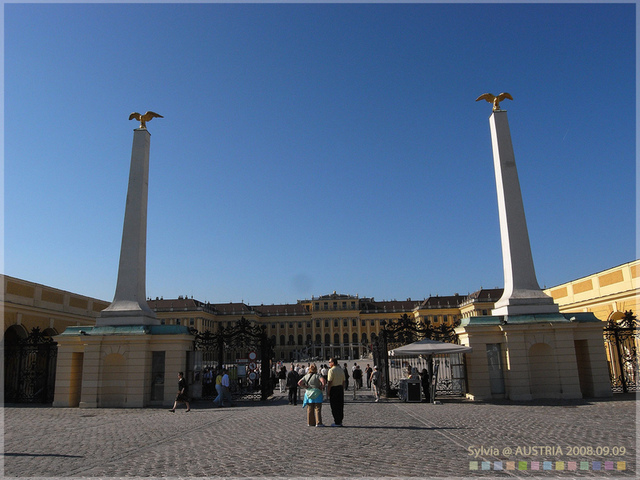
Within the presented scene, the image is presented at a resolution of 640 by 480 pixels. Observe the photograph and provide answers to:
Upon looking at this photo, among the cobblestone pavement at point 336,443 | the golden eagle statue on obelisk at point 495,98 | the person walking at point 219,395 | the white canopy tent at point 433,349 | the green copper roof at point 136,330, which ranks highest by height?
the golden eagle statue on obelisk at point 495,98

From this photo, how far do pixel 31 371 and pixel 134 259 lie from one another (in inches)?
313

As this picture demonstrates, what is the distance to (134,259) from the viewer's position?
65.7 ft

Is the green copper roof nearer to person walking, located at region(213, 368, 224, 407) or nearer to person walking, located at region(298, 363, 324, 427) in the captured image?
person walking, located at region(213, 368, 224, 407)

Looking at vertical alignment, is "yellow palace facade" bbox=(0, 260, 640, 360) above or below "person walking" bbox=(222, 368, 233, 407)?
above

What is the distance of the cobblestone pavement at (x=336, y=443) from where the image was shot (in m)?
7.50

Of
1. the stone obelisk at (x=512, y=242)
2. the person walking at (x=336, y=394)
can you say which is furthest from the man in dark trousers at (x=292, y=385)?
the stone obelisk at (x=512, y=242)

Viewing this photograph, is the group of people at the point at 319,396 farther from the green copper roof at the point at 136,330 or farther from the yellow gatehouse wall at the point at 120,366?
the green copper roof at the point at 136,330

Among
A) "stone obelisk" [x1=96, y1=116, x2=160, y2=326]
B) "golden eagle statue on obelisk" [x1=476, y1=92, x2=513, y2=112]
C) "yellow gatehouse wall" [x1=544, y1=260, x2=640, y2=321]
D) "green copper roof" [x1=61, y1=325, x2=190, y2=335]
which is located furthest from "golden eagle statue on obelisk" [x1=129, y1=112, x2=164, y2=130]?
"yellow gatehouse wall" [x1=544, y1=260, x2=640, y2=321]

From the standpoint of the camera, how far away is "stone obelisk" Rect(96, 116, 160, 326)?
19.4 meters

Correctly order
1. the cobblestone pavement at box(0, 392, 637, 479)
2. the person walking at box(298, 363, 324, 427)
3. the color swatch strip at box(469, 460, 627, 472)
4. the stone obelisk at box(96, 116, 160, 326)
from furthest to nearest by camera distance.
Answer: the stone obelisk at box(96, 116, 160, 326) → the person walking at box(298, 363, 324, 427) → the cobblestone pavement at box(0, 392, 637, 479) → the color swatch strip at box(469, 460, 627, 472)

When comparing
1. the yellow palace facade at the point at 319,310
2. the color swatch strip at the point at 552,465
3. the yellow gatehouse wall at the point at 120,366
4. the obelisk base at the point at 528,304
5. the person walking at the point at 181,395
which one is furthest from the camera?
the yellow palace facade at the point at 319,310

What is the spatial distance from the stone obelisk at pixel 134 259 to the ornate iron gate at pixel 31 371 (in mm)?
3870

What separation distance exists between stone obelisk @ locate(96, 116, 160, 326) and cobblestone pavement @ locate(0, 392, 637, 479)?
4.32 m

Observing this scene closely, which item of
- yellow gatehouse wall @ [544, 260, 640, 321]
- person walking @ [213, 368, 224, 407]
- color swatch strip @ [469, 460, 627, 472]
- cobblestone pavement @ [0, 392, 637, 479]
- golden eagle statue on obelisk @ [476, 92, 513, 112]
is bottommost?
color swatch strip @ [469, 460, 627, 472]
